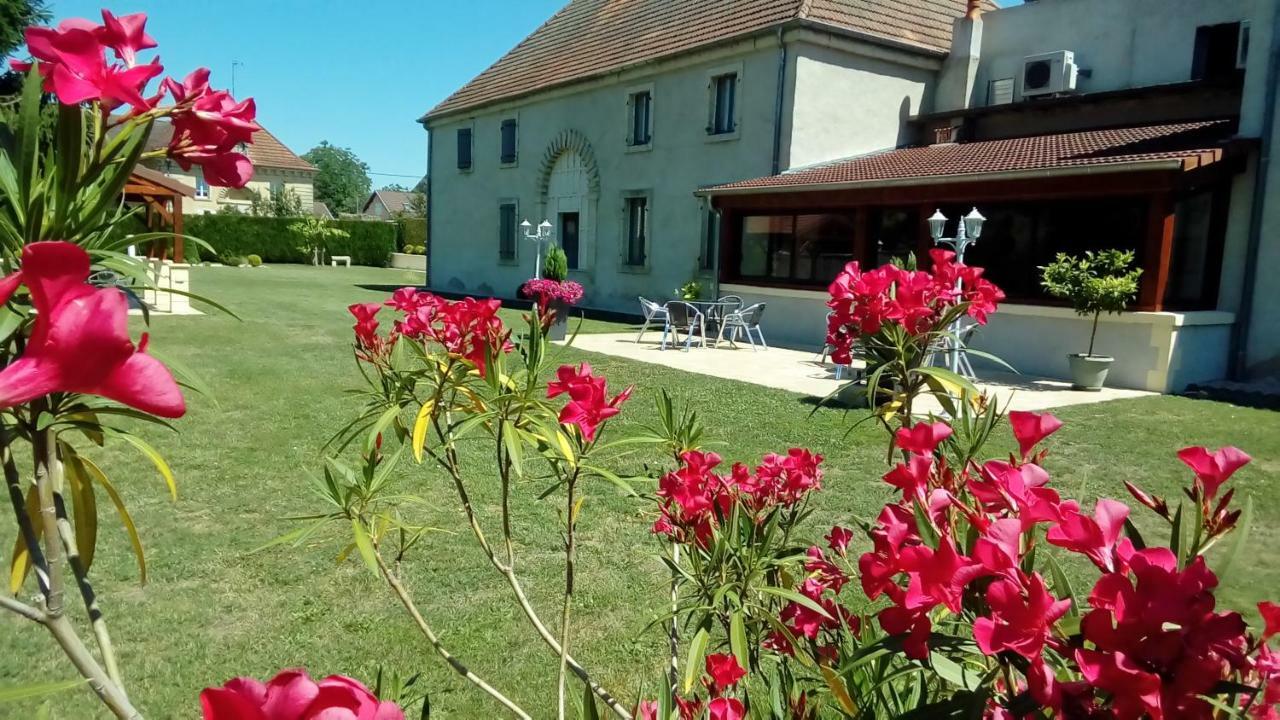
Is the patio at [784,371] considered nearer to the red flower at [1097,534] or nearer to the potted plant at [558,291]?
the potted plant at [558,291]

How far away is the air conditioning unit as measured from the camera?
46.1ft

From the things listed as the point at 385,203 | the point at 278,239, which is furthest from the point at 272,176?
the point at 385,203

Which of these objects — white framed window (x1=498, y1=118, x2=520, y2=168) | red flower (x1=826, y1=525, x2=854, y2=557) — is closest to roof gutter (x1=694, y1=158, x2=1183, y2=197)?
white framed window (x1=498, y1=118, x2=520, y2=168)

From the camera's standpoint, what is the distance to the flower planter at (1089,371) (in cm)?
975

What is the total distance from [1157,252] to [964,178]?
2502mm

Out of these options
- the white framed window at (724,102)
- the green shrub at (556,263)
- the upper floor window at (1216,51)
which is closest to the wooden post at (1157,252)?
the upper floor window at (1216,51)

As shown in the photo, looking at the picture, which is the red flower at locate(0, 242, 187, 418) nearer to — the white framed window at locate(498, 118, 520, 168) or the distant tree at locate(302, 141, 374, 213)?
the white framed window at locate(498, 118, 520, 168)

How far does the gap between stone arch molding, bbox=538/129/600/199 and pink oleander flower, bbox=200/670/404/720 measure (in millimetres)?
19714

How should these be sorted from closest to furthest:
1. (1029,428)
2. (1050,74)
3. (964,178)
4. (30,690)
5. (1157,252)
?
1. (30,690)
2. (1029,428)
3. (1157,252)
4. (964,178)
5. (1050,74)

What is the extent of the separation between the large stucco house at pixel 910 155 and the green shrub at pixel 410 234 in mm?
20296

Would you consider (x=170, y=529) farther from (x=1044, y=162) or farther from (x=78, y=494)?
(x=1044, y=162)

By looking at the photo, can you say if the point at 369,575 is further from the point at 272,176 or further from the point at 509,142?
the point at 272,176

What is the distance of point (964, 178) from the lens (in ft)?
37.3

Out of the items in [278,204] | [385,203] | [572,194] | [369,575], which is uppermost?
[385,203]
